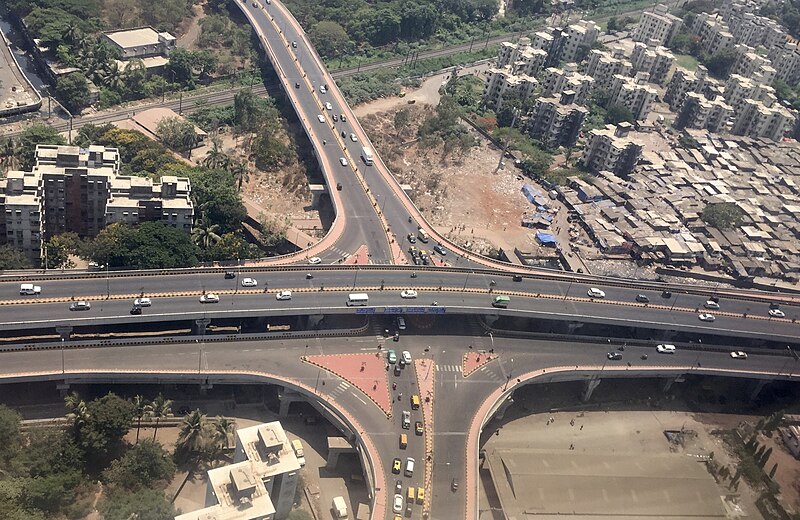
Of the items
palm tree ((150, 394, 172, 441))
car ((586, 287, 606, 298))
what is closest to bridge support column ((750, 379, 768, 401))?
car ((586, 287, 606, 298))

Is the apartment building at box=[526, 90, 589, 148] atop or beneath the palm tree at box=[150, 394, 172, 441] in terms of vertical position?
atop

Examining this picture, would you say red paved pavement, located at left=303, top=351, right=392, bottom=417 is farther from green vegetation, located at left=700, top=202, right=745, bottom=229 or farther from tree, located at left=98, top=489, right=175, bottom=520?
green vegetation, located at left=700, top=202, right=745, bottom=229

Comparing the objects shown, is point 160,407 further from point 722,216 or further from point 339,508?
point 722,216

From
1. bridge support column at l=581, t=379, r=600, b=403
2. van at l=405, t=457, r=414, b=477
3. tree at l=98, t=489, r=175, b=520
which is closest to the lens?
tree at l=98, t=489, r=175, b=520

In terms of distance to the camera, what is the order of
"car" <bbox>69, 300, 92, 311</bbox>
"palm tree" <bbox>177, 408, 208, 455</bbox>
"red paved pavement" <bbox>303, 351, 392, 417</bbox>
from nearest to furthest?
"palm tree" <bbox>177, 408, 208, 455</bbox>
"car" <bbox>69, 300, 92, 311</bbox>
"red paved pavement" <bbox>303, 351, 392, 417</bbox>

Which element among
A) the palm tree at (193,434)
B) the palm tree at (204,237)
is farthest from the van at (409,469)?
the palm tree at (204,237)

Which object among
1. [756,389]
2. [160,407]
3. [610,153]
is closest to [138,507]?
[160,407]
